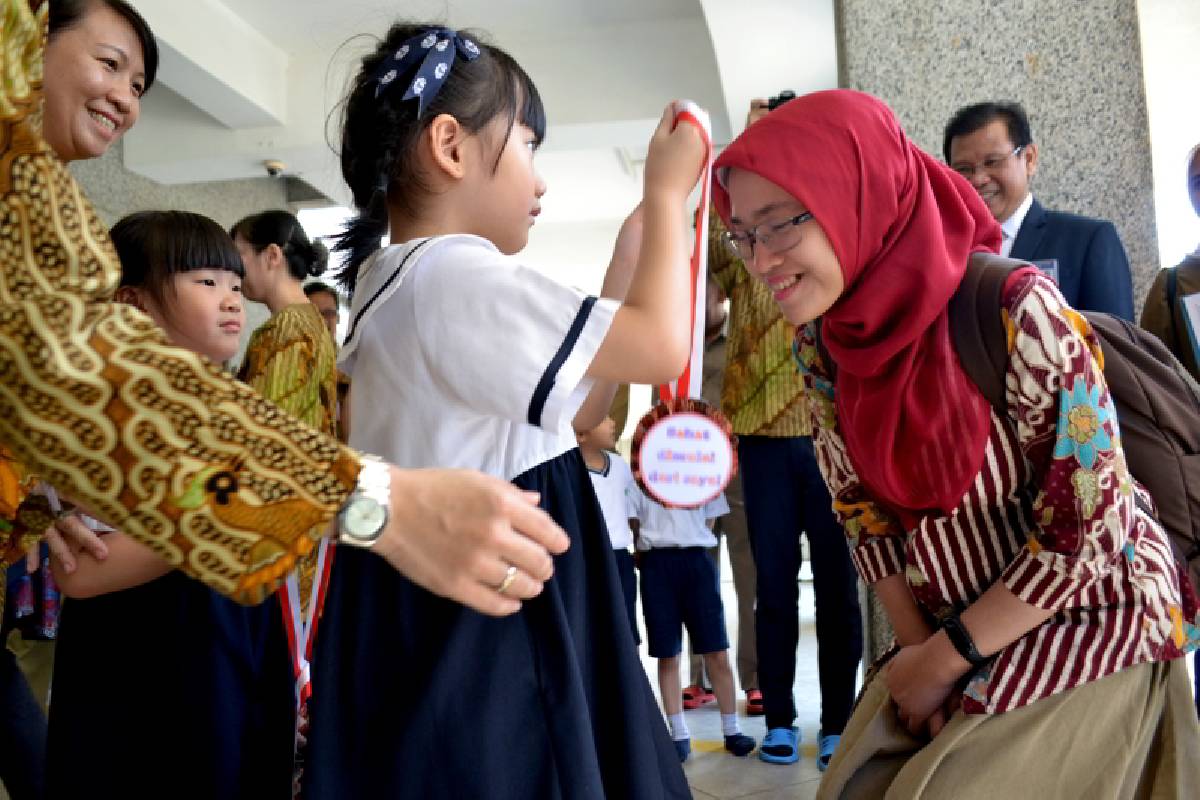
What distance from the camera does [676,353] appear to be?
3.48ft

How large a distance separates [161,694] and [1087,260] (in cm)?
228

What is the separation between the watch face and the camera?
766 mm

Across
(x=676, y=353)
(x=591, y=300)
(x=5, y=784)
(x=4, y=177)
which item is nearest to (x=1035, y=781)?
(x=676, y=353)

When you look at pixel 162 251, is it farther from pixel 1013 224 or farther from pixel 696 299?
pixel 1013 224

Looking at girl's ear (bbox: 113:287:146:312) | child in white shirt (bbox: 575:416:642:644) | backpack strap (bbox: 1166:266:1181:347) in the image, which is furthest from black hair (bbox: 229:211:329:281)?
backpack strap (bbox: 1166:266:1181:347)

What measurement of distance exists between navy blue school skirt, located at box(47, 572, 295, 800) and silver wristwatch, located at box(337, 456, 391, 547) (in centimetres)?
97

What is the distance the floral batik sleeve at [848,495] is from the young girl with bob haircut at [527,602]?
1.79ft

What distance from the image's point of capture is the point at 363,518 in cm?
77

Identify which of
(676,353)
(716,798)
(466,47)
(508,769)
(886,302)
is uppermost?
(466,47)

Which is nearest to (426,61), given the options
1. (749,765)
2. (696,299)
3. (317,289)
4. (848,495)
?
(696,299)

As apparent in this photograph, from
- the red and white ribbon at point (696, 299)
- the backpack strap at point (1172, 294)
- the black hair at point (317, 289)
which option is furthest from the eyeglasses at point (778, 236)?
the black hair at point (317, 289)

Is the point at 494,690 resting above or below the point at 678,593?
above

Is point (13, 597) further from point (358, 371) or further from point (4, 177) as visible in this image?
point (4, 177)

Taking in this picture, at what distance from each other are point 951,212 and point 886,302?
0.67 ft
